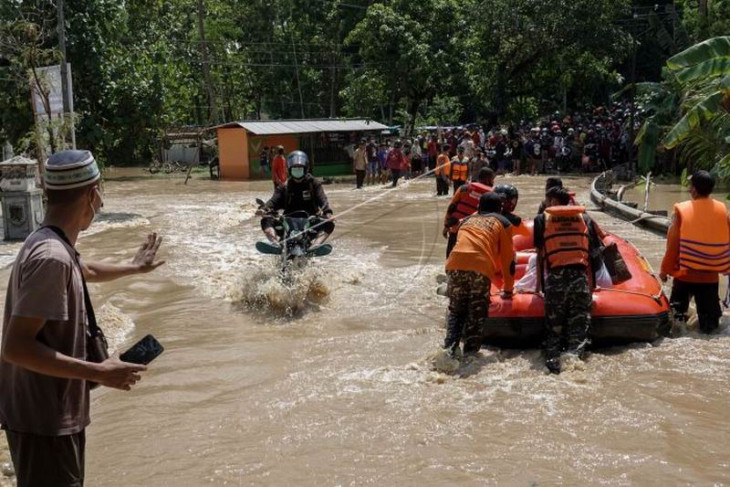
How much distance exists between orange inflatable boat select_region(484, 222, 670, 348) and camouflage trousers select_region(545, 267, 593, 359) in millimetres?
276

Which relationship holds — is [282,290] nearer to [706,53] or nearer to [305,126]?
[706,53]

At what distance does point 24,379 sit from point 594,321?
5.37 metres

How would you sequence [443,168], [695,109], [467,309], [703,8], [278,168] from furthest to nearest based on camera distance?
[703,8] → [443,168] → [278,168] → [695,109] → [467,309]

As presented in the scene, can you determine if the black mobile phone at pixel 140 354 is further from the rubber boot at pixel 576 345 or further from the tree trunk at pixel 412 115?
the tree trunk at pixel 412 115

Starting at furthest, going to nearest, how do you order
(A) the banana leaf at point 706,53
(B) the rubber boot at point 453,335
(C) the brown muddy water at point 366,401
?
(A) the banana leaf at point 706,53 < (B) the rubber boot at point 453,335 < (C) the brown muddy water at point 366,401

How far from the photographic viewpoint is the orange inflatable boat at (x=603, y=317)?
714 centimetres

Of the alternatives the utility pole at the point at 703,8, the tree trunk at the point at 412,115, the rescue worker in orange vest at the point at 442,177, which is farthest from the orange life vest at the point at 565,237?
the tree trunk at the point at 412,115

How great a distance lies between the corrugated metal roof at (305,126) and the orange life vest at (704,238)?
85.0 ft

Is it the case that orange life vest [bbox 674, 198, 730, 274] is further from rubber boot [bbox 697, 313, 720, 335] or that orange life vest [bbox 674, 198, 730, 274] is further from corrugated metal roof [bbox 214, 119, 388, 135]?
corrugated metal roof [bbox 214, 119, 388, 135]

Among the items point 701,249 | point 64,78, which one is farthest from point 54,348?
point 64,78

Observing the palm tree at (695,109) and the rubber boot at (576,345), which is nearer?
the rubber boot at (576,345)

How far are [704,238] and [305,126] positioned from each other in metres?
27.7

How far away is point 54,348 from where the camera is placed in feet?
9.06

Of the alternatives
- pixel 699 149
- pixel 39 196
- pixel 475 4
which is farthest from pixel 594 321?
pixel 475 4
